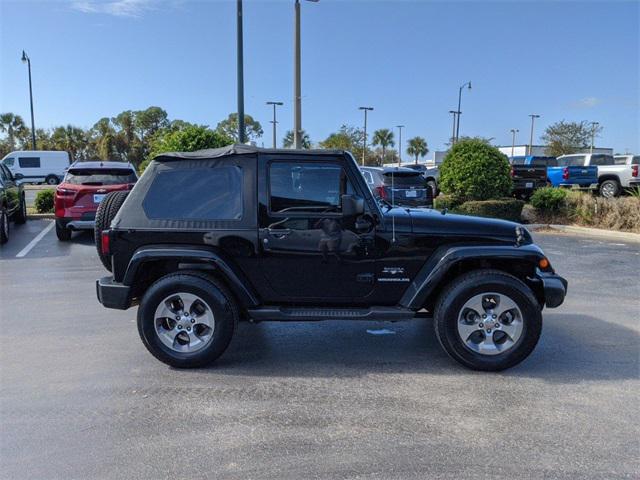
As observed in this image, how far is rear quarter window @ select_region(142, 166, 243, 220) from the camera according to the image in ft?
14.5

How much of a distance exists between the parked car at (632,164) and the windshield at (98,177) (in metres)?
16.3

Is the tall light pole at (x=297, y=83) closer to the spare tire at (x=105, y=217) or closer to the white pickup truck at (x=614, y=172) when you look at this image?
the spare tire at (x=105, y=217)

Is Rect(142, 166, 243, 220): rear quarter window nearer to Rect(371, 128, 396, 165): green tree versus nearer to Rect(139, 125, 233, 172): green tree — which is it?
Rect(139, 125, 233, 172): green tree

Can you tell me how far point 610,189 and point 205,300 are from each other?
1900 centimetres

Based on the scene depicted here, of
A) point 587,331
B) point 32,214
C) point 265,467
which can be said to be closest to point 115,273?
point 265,467

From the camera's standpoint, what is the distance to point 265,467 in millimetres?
2971

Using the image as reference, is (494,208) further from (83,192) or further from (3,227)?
(3,227)

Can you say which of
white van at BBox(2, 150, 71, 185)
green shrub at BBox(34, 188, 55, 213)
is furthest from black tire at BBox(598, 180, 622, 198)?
white van at BBox(2, 150, 71, 185)

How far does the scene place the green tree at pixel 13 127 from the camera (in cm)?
6103

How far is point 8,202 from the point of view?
1107 centimetres

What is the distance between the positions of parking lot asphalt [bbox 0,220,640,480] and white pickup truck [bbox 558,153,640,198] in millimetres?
14863

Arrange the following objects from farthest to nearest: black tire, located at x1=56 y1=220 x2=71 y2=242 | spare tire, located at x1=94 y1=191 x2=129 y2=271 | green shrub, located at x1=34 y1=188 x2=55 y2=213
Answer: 1. green shrub, located at x1=34 y1=188 x2=55 y2=213
2. black tire, located at x1=56 y1=220 x2=71 y2=242
3. spare tire, located at x1=94 y1=191 x2=129 y2=271

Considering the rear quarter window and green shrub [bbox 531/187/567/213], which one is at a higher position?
the rear quarter window

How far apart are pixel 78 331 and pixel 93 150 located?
58983mm
